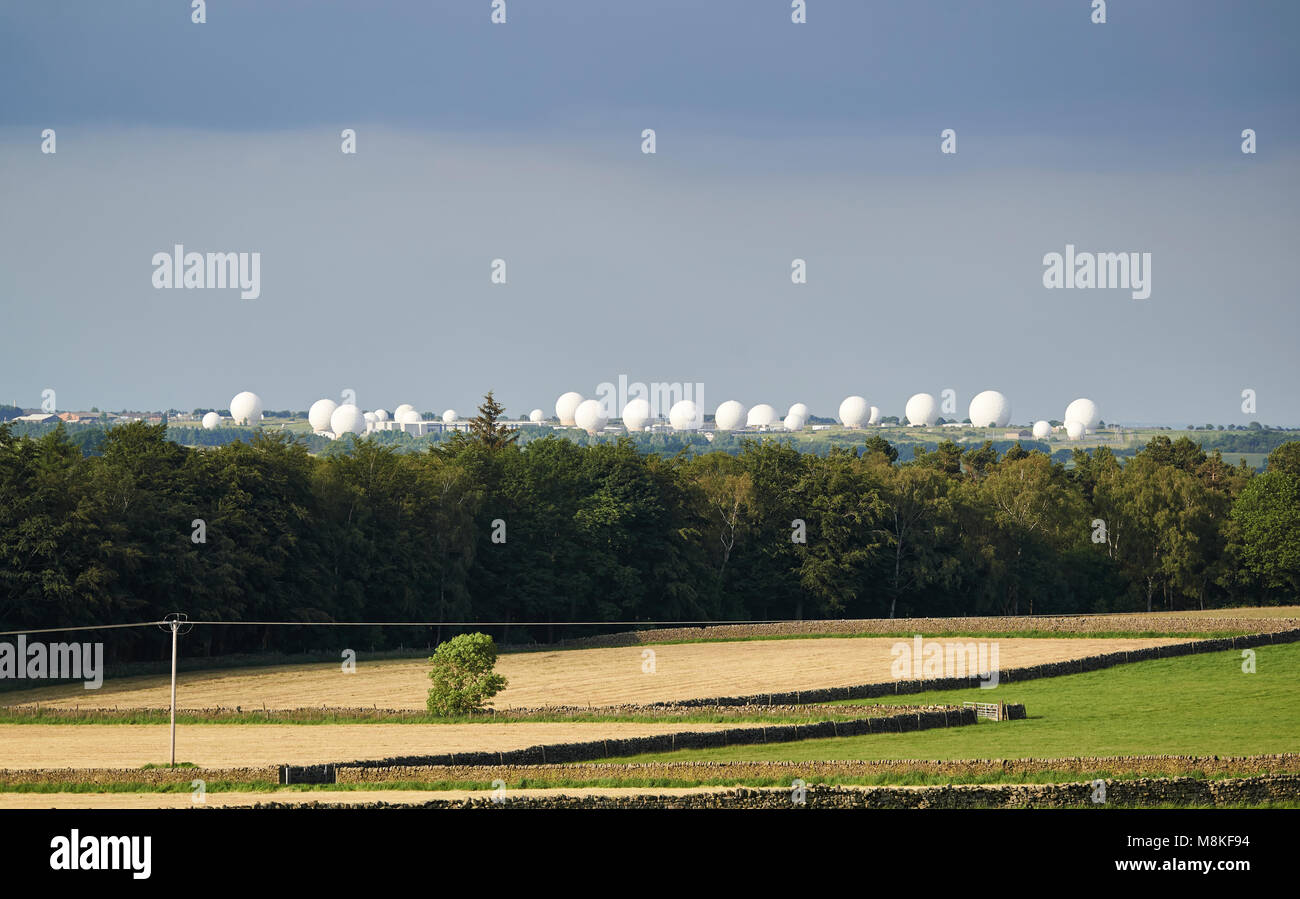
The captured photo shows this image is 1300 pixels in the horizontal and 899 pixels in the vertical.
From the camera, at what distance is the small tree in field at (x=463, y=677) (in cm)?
4697

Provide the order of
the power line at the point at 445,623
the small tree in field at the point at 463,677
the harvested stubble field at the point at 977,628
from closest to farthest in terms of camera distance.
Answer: the small tree in field at the point at 463,677, the power line at the point at 445,623, the harvested stubble field at the point at 977,628

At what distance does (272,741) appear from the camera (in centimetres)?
4359

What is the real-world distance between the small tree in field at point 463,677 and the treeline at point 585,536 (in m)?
23.3

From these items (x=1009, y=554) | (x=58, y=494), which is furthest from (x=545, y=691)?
(x=1009, y=554)

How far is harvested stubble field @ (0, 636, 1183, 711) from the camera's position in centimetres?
5606

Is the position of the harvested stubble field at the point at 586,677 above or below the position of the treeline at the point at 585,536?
below

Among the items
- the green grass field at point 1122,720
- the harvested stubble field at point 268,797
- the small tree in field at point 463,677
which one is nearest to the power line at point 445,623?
the small tree in field at point 463,677

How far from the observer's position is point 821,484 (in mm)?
95438

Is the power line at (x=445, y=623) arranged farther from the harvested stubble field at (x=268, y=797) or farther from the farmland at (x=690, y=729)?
the harvested stubble field at (x=268, y=797)

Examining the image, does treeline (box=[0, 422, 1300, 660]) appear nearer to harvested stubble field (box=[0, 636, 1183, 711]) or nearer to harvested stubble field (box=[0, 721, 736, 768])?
harvested stubble field (box=[0, 636, 1183, 711])

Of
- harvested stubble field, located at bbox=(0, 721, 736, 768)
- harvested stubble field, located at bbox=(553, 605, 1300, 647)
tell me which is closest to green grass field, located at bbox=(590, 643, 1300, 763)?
harvested stubble field, located at bbox=(0, 721, 736, 768)
